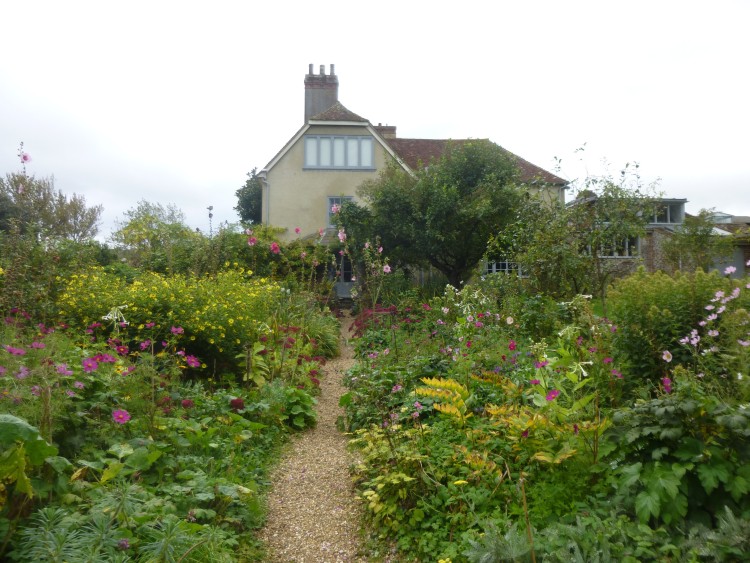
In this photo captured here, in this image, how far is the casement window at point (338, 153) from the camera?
21312 mm

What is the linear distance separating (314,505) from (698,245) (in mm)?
22062

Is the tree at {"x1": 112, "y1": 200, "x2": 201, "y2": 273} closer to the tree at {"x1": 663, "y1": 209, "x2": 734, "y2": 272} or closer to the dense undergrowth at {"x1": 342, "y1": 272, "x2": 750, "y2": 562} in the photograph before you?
the dense undergrowth at {"x1": 342, "y1": 272, "x2": 750, "y2": 562}

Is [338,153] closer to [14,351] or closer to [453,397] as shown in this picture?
[453,397]

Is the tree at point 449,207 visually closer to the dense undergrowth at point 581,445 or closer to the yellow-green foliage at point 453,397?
the dense undergrowth at point 581,445

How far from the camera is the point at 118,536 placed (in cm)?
266

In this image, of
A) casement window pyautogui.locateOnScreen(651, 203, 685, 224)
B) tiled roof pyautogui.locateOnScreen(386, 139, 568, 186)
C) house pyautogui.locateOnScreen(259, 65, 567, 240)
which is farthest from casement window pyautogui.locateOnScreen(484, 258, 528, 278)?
casement window pyautogui.locateOnScreen(651, 203, 685, 224)

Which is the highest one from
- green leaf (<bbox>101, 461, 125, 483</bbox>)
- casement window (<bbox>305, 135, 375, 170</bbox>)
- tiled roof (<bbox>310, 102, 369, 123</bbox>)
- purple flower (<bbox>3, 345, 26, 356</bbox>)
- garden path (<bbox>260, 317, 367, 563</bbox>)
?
tiled roof (<bbox>310, 102, 369, 123</bbox>)

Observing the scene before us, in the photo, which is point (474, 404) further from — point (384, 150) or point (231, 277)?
point (384, 150)

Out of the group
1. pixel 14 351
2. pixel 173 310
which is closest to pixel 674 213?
A: pixel 173 310

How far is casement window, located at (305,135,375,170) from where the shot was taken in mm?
21312

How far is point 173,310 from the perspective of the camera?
6.30 metres

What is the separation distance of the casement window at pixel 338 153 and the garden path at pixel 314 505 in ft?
54.9

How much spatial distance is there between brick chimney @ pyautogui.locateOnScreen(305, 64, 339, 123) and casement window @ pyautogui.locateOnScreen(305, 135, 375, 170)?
3.56m

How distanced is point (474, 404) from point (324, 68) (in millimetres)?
22579
